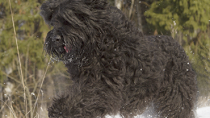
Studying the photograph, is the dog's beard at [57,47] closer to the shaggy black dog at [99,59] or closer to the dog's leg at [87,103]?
the shaggy black dog at [99,59]

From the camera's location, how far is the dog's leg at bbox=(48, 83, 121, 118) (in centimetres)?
258

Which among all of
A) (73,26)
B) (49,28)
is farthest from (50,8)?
(49,28)

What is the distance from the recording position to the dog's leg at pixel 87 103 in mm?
2578

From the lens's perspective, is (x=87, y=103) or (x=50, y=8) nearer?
(x=87, y=103)

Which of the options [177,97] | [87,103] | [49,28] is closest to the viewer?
[87,103]

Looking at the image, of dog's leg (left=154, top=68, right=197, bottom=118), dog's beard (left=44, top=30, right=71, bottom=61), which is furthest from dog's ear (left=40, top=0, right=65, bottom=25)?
dog's leg (left=154, top=68, right=197, bottom=118)

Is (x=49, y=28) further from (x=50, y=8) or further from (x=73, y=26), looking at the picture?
(x=73, y=26)

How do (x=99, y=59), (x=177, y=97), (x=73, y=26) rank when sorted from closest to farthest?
(x=73, y=26), (x=99, y=59), (x=177, y=97)

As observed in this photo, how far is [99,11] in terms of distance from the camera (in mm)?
2930

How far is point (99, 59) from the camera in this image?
2.90 meters

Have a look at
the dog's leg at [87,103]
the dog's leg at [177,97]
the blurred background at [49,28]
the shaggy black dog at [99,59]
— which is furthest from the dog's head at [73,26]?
the blurred background at [49,28]

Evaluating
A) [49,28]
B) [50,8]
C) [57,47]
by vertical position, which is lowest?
[49,28]

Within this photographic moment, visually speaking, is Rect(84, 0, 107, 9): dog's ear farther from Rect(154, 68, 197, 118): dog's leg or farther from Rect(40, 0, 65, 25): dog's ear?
Rect(154, 68, 197, 118): dog's leg

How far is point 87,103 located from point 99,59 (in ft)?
1.83
